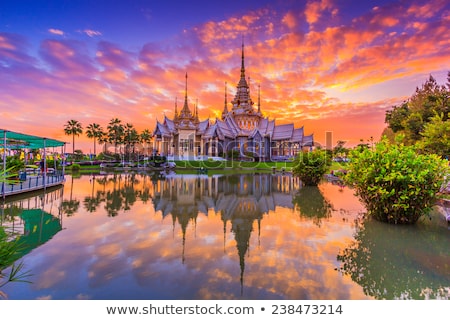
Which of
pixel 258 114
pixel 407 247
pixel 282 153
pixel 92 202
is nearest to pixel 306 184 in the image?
pixel 407 247

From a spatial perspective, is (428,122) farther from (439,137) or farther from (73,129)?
(73,129)

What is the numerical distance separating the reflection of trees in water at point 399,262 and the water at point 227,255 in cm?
2

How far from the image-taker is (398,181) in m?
6.40

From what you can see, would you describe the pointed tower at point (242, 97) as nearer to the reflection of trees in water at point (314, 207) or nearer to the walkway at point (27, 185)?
the walkway at point (27, 185)

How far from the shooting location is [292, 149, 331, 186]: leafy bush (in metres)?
15.6

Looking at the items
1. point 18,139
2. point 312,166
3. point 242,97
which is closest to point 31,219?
point 18,139

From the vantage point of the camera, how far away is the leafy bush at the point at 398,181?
625 centimetres

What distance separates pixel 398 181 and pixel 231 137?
1596 inches

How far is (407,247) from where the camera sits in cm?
515

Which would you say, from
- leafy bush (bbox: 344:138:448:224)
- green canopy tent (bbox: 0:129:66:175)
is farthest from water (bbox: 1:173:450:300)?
green canopy tent (bbox: 0:129:66:175)

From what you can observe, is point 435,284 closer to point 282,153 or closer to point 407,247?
point 407,247

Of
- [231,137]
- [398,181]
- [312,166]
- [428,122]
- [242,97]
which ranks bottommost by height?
[398,181]

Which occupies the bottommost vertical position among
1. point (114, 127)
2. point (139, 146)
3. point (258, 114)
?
point (139, 146)
